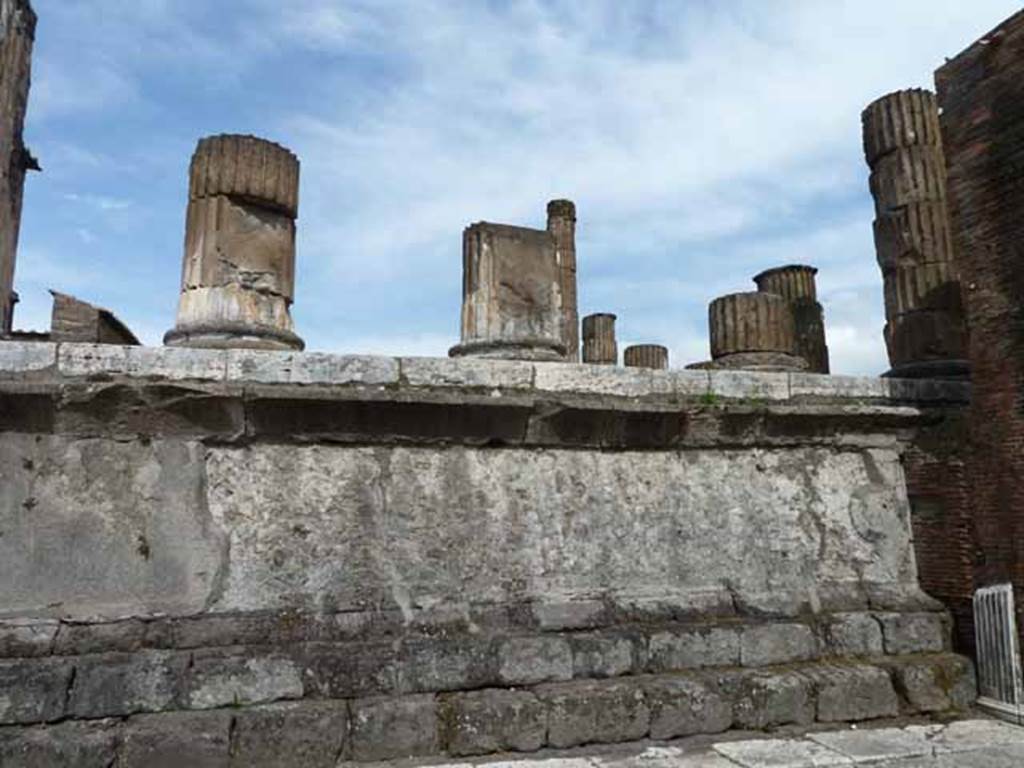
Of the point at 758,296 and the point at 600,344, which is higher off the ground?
the point at 600,344

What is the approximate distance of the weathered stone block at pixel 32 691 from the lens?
3.55 meters

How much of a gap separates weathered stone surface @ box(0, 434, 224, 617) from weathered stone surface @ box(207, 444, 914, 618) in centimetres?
16

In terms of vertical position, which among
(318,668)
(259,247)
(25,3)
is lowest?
(318,668)

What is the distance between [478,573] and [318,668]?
3.27 feet

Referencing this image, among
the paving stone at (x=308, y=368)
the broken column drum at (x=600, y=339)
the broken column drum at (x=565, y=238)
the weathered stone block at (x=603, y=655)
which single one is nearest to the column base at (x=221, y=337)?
the paving stone at (x=308, y=368)

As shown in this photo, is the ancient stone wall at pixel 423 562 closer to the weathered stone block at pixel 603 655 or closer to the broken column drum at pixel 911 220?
the weathered stone block at pixel 603 655

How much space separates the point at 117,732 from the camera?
358 cm

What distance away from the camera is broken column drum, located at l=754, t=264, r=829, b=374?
308 inches

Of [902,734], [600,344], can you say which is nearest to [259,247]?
[902,734]

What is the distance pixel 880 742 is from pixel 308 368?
3.62 m

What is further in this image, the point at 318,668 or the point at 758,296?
the point at 758,296

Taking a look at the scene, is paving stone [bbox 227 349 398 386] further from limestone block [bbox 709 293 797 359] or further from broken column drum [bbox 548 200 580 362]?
broken column drum [bbox 548 200 580 362]

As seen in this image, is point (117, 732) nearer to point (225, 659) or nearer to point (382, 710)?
point (225, 659)

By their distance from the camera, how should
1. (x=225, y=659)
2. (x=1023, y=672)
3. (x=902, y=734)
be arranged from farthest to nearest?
(x=1023, y=672), (x=902, y=734), (x=225, y=659)
